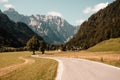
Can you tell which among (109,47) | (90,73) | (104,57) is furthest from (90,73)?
(109,47)

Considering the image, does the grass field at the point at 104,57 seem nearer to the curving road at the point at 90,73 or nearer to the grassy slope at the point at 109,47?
the curving road at the point at 90,73

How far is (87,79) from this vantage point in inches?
757

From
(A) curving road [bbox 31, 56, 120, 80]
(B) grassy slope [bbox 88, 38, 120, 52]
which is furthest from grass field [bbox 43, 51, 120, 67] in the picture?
(B) grassy slope [bbox 88, 38, 120, 52]

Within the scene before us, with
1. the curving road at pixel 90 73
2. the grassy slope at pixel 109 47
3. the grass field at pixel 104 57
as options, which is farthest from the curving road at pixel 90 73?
the grassy slope at pixel 109 47

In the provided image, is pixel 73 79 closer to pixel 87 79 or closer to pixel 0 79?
pixel 87 79

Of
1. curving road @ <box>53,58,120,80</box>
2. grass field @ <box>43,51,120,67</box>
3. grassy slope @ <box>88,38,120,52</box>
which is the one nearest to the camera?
curving road @ <box>53,58,120,80</box>

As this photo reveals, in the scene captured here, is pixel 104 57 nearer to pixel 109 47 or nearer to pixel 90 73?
pixel 90 73

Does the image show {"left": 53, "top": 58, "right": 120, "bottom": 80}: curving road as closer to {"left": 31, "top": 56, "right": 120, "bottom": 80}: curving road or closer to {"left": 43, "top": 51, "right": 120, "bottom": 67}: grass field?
{"left": 31, "top": 56, "right": 120, "bottom": 80}: curving road

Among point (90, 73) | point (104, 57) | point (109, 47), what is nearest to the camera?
point (90, 73)

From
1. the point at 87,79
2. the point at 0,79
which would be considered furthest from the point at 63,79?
the point at 0,79

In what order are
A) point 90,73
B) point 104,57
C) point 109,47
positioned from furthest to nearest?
point 109,47 → point 104,57 → point 90,73

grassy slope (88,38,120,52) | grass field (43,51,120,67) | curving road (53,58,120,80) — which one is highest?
grassy slope (88,38,120,52)

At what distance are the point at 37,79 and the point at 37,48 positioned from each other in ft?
404

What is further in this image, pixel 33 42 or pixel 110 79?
pixel 33 42
